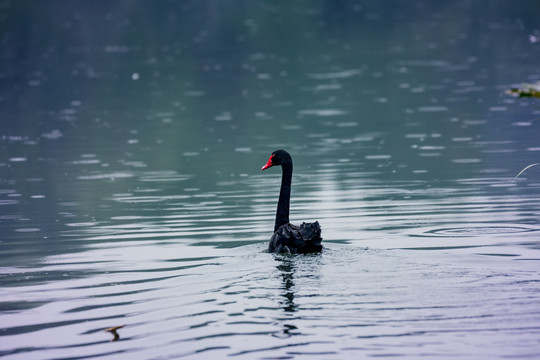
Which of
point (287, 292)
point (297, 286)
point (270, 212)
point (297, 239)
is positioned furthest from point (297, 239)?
point (270, 212)

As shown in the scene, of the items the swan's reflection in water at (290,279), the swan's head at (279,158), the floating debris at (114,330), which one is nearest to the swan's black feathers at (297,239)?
the swan's reflection in water at (290,279)

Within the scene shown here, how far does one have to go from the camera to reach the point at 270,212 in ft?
55.3

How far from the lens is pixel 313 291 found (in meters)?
10.4

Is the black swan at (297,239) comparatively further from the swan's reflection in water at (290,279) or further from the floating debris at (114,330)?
the floating debris at (114,330)

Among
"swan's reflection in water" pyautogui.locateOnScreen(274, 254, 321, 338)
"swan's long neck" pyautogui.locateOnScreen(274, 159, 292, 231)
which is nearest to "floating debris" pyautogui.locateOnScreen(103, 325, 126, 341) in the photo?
"swan's reflection in water" pyautogui.locateOnScreen(274, 254, 321, 338)

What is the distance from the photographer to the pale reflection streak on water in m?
8.62

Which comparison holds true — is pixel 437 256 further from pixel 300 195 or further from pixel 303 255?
pixel 300 195

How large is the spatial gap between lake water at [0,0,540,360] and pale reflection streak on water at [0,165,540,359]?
40mm

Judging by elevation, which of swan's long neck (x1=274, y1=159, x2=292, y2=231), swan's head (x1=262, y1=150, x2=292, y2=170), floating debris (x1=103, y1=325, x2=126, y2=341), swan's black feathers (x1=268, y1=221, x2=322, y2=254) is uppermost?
swan's head (x1=262, y1=150, x2=292, y2=170)

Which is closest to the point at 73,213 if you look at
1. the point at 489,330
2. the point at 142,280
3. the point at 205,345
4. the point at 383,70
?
the point at 142,280

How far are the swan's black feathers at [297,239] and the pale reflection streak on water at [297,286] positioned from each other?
192 mm

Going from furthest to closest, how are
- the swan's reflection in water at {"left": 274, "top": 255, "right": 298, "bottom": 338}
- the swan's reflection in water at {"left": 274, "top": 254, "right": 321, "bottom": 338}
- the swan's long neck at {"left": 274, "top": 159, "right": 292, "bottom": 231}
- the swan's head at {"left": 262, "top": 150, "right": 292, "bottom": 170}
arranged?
the swan's head at {"left": 262, "top": 150, "right": 292, "bottom": 170}, the swan's long neck at {"left": 274, "top": 159, "right": 292, "bottom": 231}, the swan's reflection in water at {"left": 274, "top": 254, "right": 321, "bottom": 338}, the swan's reflection in water at {"left": 274, "top": 255, "right": 298, "bottom": 338}

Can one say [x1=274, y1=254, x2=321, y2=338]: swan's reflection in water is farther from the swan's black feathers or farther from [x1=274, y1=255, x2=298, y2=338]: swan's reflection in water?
the swan's black feathers

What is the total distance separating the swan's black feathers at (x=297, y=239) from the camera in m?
12.3
